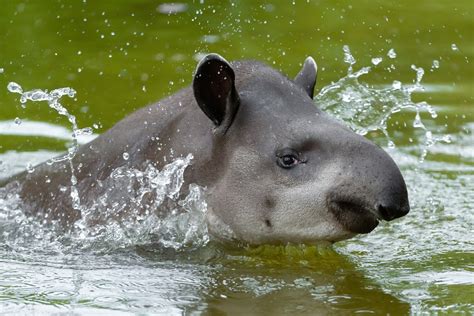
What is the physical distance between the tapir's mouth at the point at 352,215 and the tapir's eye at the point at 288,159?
1.17ft

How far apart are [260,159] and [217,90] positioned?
0.49m

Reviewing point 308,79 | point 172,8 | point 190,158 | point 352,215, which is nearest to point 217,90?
point 190,158

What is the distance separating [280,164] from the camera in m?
7.65

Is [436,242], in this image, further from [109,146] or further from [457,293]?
[109,146]

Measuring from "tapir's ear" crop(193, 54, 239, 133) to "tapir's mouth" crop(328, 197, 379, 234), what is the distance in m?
0.87

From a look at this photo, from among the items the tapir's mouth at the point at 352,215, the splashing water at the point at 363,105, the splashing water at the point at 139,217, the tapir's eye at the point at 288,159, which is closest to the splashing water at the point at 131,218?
the splashing water at the point at 139,217

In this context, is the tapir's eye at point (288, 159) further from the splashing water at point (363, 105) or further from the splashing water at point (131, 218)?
the splashing water at point (363, 105)

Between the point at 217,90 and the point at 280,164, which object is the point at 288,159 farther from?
the point at 217,90

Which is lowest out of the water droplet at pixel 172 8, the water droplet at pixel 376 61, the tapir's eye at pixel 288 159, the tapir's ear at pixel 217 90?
the tapir's eye at pixel 288 159

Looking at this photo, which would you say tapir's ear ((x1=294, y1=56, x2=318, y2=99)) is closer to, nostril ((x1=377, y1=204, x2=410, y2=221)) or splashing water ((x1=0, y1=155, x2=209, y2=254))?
splashing water ((x1=0, y1=155, x2=209, y2=254))

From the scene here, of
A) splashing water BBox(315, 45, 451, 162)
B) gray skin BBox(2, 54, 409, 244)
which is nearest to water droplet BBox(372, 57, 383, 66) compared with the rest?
splashing water BBox(315, 45, 451, 162)

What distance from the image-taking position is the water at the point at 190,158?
7.33 metres

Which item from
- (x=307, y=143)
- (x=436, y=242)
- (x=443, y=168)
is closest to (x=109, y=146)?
(x=307, y=143)

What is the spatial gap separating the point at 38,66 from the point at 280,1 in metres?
3.83
